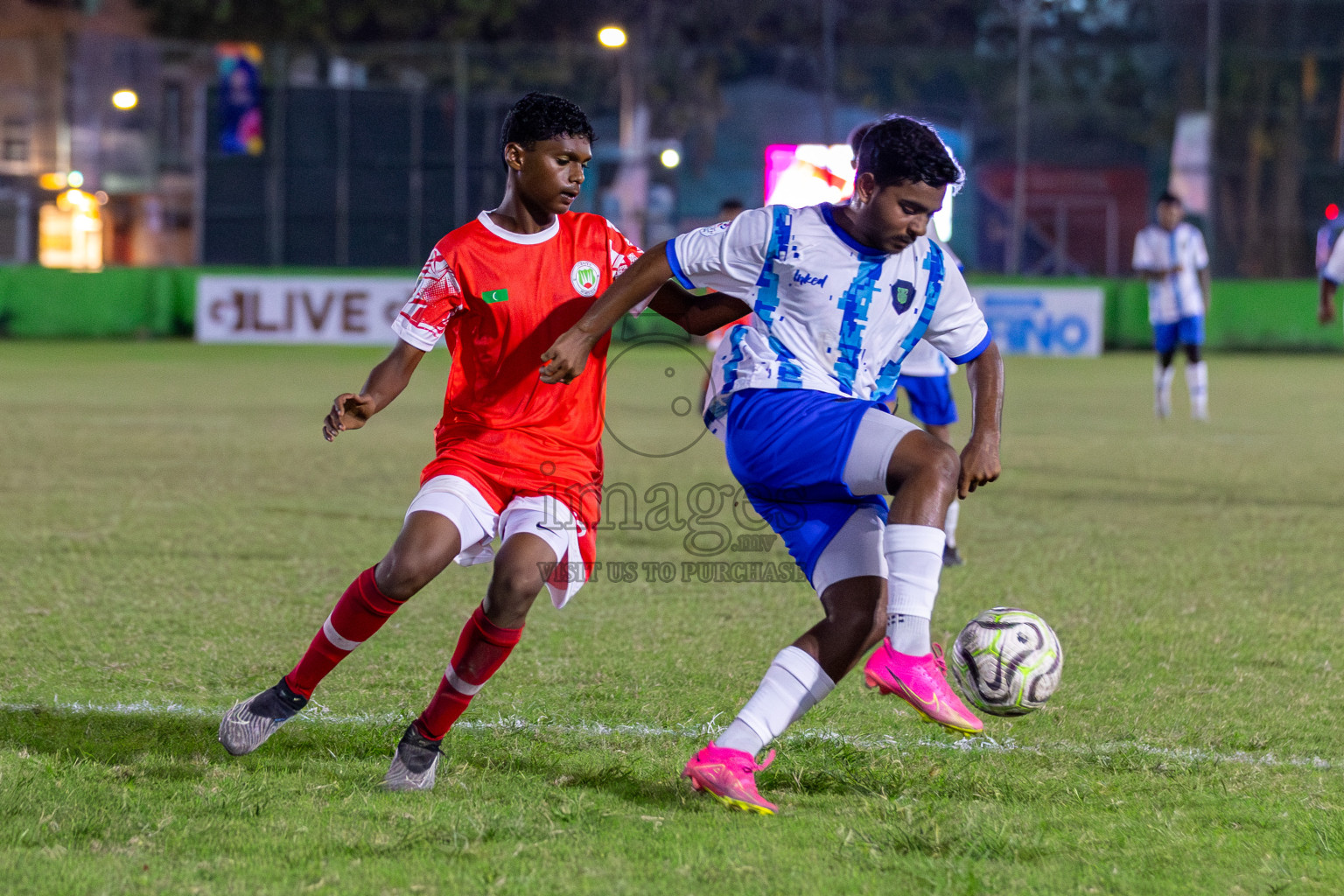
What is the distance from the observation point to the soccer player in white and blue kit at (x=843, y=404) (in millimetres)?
3391

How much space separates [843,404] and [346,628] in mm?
1338

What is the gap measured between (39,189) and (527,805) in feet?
116

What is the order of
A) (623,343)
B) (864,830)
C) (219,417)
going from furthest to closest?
(623,343), (219,417), (864,830)

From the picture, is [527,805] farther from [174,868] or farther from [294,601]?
[294,601]

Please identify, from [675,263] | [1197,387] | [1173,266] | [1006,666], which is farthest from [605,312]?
[1173,266]

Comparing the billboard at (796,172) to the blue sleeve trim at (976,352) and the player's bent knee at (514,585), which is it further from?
the player's bent knee at (514,585)

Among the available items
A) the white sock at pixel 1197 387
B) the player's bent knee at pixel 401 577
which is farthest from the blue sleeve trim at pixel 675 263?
the white sock at pixel 1197 387

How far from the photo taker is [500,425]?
13.0 feet

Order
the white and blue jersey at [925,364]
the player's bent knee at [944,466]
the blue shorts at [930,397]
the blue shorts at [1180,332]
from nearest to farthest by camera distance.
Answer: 1. the player's bent knee at [944,466]
2. the white and blue jersey at [925,364]
3. the blue shorts at [930,397]
4. the blue shorts at [1180,332]

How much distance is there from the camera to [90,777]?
384 centimetres

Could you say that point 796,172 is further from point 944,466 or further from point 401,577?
point 944,466

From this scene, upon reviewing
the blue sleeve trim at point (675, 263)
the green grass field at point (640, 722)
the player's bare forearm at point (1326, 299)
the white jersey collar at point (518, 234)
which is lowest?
the green grass field at point (640, 722)

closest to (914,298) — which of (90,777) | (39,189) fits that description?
(90,777)

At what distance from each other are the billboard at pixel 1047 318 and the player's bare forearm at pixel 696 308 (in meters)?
22.9
